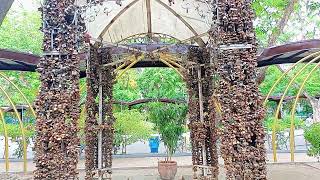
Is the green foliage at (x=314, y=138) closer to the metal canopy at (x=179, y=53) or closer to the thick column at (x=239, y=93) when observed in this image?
the metal canopy at (x=179, y=53)

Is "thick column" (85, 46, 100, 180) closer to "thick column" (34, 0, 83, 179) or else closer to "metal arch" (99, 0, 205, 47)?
"metal arch" (99, 0, 205, 47)

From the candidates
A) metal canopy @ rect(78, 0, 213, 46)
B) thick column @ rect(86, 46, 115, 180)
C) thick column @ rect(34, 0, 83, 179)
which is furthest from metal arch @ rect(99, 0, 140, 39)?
thick column @ rect(34, 0, 83, 179)

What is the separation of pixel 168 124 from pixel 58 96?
4.19 m

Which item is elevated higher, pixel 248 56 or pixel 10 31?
pixel 10 31

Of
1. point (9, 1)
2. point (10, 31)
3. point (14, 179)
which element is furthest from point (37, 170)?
point (10, 31)

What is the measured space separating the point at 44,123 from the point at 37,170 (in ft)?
1.54

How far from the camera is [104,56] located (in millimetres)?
7391

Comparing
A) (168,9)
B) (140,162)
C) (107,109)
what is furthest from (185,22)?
(140,162)

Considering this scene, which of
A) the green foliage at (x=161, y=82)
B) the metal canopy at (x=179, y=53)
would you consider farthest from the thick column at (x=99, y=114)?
the green foliage at (x=161, y=82)

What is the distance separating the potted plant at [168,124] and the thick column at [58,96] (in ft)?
12.8

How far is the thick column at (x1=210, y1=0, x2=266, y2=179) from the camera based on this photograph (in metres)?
3.39

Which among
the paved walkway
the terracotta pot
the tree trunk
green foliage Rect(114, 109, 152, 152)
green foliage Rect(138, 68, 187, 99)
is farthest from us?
green foliage Rect(138, 68, 187, 99)

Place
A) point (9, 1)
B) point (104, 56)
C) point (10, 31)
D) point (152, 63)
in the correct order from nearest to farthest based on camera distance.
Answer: point (9, 1)
point (104, 56)
point (152, 63)
point (10, 31)

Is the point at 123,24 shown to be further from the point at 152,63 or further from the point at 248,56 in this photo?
the point at 248,56
